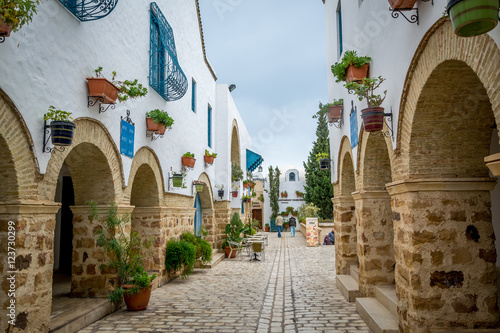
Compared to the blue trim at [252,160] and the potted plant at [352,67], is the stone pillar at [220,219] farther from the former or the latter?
the potted plant at [352,67]

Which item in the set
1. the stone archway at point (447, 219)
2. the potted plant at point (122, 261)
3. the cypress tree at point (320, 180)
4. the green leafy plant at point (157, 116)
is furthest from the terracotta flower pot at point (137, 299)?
the cypress tree at point (320, 180)

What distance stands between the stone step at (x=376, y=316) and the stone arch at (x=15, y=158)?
4.47m

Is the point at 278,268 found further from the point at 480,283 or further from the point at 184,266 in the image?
the point at 480,283

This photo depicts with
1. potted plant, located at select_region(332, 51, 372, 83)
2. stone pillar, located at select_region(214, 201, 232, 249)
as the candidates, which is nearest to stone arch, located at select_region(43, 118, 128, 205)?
potted plant, located at select_region(332, 51, 372, 83)

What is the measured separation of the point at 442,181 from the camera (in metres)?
4.16

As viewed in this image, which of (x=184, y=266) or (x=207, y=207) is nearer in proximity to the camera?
(x=184, y=266)

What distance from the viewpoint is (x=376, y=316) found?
5363 mm

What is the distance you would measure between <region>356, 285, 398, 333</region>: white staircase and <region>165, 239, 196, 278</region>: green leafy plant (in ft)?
14.7

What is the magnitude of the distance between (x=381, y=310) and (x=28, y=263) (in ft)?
15.3

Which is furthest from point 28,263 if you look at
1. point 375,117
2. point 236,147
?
point 236,147

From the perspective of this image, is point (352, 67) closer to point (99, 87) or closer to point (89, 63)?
point (99, 87)

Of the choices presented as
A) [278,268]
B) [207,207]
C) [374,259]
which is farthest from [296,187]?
[374,259]

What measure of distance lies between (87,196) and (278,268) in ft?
22.7

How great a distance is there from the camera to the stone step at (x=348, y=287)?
705cm
